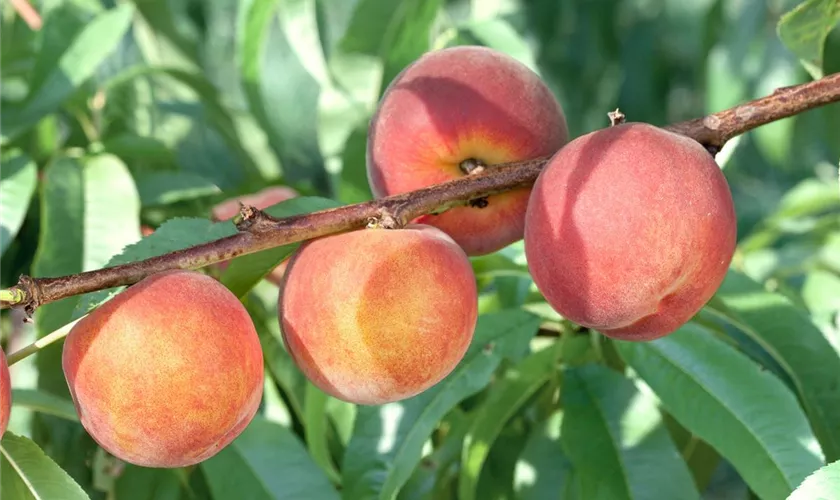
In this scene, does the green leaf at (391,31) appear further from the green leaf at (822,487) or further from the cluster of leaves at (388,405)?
the green leaf at (822,487)

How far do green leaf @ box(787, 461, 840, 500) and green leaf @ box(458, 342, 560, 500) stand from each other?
42cm

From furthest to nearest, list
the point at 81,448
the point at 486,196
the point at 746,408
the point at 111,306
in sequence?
the point at 81,448 → the point at 746,408 → the point at 486,196 → the point at 111,306

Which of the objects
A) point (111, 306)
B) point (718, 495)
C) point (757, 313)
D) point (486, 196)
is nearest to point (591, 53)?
point (718, 495)

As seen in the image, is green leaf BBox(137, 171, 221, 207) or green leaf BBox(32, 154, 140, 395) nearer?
green leaf BBox(32, 154, 140, 395)

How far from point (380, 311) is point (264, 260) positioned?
6.2 inches

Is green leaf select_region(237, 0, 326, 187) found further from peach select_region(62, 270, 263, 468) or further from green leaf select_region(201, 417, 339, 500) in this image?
peach select_region(62, 270, 263, 468)

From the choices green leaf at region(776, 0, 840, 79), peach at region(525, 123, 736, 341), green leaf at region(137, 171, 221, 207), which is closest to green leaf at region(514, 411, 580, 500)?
peach at region(525, 123, 736, 341)

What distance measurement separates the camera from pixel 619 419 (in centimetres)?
96

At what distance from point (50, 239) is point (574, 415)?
0.60 m

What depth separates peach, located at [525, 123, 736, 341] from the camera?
660 millimetres

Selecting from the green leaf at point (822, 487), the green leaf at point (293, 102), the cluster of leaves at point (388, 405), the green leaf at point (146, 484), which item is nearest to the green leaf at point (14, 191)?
the cluster of leaves at point (388, 405)

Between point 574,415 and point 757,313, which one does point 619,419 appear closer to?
point 574,415

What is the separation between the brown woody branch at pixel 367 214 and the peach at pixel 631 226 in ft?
0.24

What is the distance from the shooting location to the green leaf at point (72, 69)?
1208 millimetres
